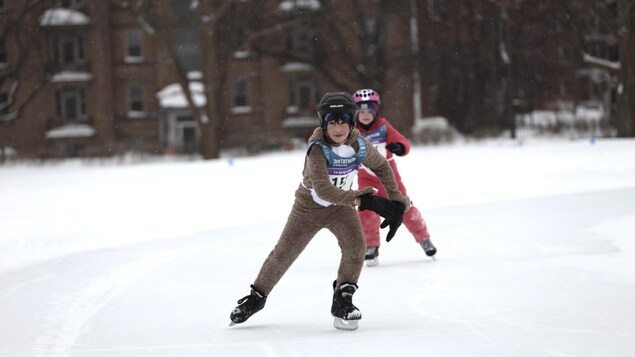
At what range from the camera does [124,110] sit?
147ft

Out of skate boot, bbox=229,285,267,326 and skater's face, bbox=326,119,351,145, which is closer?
skater's face, bbox=326,119,351,145

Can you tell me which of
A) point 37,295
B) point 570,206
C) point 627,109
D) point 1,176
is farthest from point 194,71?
point 37,295

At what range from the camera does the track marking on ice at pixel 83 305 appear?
6479 millimetres

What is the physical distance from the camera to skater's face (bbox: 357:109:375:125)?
Answer: 9570 millimetres

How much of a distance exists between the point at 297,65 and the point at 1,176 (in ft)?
63.9

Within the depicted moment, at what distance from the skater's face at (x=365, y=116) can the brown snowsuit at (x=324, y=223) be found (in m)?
3.01

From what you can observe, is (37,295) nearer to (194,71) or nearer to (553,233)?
(553,233)

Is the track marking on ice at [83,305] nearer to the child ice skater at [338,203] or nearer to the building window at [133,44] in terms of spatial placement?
the child ice skater at [338,203]

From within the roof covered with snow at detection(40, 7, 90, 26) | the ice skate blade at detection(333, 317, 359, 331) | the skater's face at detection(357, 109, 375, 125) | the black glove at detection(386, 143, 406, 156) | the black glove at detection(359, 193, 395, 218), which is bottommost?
the ice skate blade at detection(333, 317, 359, 331)

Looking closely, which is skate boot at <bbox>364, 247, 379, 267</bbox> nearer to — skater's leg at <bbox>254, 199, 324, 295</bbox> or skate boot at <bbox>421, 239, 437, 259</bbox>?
skate boot at <bbox>421, 239, 437, 259</bbox>

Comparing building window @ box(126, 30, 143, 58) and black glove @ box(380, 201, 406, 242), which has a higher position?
building window @ box(126, 30, 143, 58)

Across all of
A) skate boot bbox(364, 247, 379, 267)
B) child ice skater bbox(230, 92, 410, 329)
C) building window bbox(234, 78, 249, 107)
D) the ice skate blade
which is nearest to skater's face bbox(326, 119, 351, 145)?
child ice skater bbox(230, 92, 410, 329)

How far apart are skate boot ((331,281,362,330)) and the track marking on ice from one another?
1.73 meters

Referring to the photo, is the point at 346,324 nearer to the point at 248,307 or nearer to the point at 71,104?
the point at 248,307
